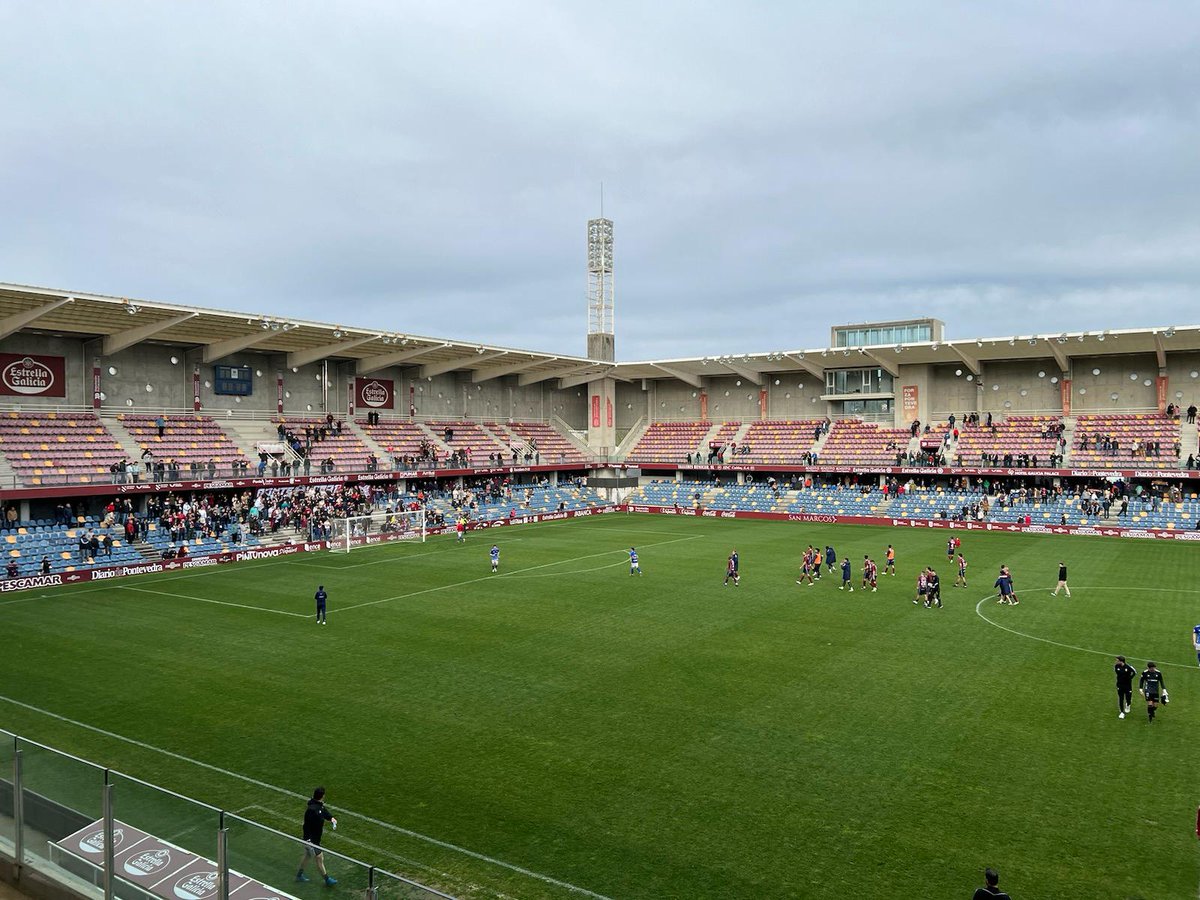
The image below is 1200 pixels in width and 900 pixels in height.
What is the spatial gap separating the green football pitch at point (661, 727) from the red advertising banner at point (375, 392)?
30647 millimetres

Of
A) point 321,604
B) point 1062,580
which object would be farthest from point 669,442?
point 321,604

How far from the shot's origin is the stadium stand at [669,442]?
226 ft

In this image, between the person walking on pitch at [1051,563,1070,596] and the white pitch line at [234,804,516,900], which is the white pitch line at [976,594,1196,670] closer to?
the person walking on pitch at [1051,563,1070,596]

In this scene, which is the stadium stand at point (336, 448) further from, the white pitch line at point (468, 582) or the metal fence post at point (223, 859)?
the metal fence post at point (223, 859)

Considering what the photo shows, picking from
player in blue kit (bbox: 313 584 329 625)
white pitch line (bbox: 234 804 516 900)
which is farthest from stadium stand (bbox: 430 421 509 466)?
white pitch line (bbox: 234 804 516 900)

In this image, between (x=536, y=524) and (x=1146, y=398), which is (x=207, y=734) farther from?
(x=1146, y=398)

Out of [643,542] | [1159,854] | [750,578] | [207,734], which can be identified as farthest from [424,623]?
[643,542]

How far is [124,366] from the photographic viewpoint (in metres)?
45.2

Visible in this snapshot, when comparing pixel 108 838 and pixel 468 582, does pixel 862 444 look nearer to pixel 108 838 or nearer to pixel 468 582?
pixel 468 582

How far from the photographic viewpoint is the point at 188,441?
45.6 metres

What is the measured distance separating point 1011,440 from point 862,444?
9912 mm

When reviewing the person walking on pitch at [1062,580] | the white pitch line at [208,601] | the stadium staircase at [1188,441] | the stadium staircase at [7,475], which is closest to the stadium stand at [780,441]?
the stadium staircase at [1188,441]

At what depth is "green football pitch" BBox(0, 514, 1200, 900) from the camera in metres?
10.4

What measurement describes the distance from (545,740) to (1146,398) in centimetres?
5450
